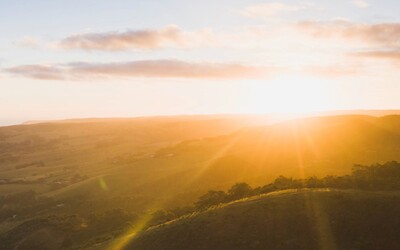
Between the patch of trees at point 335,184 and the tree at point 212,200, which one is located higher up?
the patch of trees at point 335,184

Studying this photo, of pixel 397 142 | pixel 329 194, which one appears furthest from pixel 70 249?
pixel 397 142

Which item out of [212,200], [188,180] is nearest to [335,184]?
[212,200]

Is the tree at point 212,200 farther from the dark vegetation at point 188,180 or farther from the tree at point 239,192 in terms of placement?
the tree at point 239,192

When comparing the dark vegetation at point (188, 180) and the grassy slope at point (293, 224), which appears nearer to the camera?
the grassy slope at point (293, 224)

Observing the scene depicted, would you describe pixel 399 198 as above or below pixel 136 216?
above

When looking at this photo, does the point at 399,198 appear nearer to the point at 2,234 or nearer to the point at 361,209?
the point at 361,209

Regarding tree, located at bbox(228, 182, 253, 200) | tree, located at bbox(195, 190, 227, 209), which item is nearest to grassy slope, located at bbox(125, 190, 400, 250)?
tree, located at bbox(195, 190, 227, 209)

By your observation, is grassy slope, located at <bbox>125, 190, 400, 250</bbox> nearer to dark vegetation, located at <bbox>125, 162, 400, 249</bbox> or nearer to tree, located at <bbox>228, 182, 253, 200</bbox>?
dark vegetation, located at <bbox>125, 162, 400, 249</bbox>

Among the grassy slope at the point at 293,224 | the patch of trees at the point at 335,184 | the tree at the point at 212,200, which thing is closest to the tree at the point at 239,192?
the patch of trees at the point at 335,184
